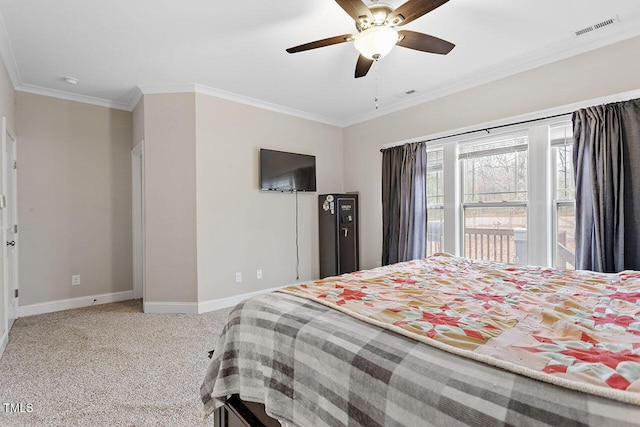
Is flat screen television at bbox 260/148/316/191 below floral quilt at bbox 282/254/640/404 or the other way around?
the other way around

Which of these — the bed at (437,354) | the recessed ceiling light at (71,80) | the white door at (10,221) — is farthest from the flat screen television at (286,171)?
the bed at (437,354)

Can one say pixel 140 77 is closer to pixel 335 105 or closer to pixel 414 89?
pixel 335 105

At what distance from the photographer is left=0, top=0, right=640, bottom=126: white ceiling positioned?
7.42 feet

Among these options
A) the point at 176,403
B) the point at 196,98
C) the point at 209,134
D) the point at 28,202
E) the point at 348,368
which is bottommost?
the point at 176,403

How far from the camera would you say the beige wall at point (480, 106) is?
259 centimetres

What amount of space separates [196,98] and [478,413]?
12.6 feet

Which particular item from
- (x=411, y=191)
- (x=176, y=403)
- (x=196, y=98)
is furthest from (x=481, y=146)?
(x=176, y=403)

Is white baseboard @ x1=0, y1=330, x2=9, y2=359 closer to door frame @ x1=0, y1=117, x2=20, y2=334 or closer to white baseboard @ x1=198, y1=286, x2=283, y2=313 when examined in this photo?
door frame @ x1=0, y1=117, x2=20, y2=334

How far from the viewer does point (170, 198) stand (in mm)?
3643

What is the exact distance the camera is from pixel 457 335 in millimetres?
974

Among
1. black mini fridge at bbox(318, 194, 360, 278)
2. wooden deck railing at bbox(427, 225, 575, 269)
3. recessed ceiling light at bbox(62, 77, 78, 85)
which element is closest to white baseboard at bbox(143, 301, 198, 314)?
black mini fridge at bbox(318, 194, 360, 278)

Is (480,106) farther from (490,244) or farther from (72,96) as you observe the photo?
(72,96)

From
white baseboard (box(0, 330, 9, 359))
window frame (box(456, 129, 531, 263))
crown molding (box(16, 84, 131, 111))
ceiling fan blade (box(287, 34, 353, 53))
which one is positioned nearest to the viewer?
ceiling fan blade (box(287, 34, 353, 53))

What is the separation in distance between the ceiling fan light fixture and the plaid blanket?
1621mm
